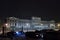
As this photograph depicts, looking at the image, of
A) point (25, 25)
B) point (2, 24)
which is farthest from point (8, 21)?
point (25, 25)

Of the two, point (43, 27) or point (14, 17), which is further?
point (43, 27)

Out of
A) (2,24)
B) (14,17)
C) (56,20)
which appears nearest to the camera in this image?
(14,17)

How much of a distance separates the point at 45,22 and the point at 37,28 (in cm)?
50

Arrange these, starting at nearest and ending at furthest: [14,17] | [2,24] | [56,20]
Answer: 1. [14,17]
2. [56,20]
3. [2,24]

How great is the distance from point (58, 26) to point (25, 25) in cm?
158

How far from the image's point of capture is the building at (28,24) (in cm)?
805

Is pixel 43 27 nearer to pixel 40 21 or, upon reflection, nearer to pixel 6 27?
pixel 40 21

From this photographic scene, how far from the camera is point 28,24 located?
8367 millimetres

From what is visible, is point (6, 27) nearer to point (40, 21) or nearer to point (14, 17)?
point (14, 17)

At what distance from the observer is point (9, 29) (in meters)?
8.41

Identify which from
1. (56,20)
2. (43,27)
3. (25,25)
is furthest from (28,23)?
(56,20)

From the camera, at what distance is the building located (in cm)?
805

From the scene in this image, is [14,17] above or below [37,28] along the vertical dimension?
above

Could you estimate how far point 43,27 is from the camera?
27.6 feet
